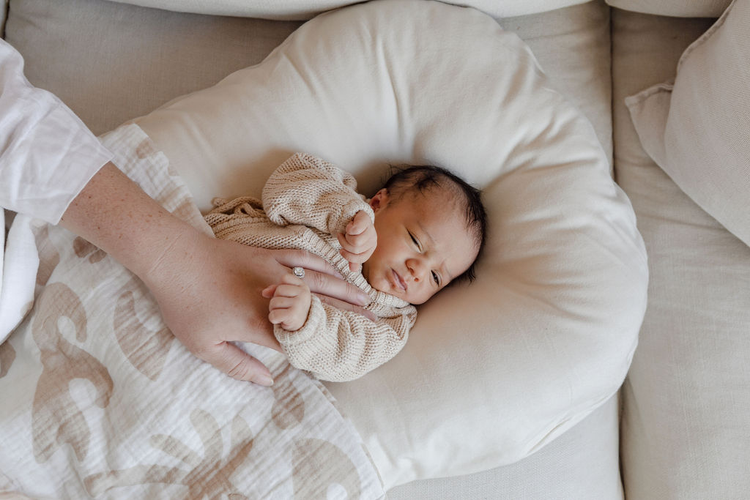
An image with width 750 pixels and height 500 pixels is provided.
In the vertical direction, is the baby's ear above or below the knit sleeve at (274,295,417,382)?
above

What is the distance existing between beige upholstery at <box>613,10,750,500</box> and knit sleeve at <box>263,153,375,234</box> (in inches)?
26.9

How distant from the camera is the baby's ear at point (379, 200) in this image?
1197 millimetres

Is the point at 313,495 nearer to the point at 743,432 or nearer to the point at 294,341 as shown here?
the point at 294,341

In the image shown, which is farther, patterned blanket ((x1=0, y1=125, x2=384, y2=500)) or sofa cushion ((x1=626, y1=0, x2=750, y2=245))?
sofa cushion ((x1=626, y1=0, x2=750, y2=245))

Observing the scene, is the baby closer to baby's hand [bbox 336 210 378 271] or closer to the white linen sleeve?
baby's hand [bbox 336 210 378 271]

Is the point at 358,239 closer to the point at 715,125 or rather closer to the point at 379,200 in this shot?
the point at 379,200

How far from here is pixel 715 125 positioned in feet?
3.95

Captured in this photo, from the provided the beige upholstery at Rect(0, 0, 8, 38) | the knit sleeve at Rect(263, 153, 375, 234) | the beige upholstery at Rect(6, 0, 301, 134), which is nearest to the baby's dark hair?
the knit sleeve at Rect(263, 153, 375, 234)

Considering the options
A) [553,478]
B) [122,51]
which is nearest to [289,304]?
[553,478]

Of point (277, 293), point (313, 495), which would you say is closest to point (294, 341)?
point (277, 293)

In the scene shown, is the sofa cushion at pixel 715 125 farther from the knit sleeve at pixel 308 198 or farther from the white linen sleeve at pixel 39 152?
the white linen sleeve at pixel 39 152

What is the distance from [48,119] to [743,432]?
1322 millimetres

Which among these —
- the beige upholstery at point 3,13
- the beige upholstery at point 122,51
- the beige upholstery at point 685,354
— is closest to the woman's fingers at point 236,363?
the beige upholstery at point 122,51

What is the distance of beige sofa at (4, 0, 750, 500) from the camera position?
1.22m
